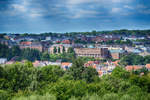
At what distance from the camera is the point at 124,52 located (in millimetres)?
97250

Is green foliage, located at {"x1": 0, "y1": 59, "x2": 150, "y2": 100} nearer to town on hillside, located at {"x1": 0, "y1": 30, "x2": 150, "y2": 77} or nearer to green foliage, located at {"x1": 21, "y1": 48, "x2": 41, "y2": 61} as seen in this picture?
town on hillside, located at {"x1": 0, "y1": 30, "x2": 150, "y2": 77}

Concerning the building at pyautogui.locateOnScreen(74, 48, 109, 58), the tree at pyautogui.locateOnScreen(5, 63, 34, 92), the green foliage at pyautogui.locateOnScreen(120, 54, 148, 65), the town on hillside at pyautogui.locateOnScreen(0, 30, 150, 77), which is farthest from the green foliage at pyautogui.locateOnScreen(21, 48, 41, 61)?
the tree at pyautogui.locateOnScreen(5, 63, 34, 92)

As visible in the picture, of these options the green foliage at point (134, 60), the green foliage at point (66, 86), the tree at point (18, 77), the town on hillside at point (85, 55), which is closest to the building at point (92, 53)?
the town on hillside at point (85, 55)

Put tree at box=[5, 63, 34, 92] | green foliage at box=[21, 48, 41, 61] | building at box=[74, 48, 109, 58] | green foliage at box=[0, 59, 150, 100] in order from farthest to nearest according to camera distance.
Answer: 1. building at box=[74, 48, 109, 58]
2. green foliage at box=[21, 48, 41, 61]
3. tree at box=[5, 63, 34, 92]
4. green foliage at box=[0, 59, 150, 100]

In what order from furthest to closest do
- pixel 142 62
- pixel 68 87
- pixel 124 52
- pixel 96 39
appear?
pixel 96 39, pixel 124 52, pixel 142 62, pixel 68 87

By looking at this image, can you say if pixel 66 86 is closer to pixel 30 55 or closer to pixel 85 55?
pixel 30 55

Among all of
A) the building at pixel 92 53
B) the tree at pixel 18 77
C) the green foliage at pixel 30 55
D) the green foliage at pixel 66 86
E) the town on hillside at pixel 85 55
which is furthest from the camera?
the building at pixel 92 53

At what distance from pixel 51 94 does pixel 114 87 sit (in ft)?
19.5

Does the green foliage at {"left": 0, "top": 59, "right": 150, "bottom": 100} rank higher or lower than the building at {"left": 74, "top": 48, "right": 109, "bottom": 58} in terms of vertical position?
higher

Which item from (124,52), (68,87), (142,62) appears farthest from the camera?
(124,52)

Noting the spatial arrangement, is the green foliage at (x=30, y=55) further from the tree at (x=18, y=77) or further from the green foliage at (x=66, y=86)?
the tree at (x=18, y=77)

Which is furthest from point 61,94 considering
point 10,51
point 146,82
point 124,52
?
point 124,52

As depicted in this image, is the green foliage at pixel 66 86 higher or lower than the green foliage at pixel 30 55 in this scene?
higher

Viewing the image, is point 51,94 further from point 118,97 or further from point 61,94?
point 118,97
